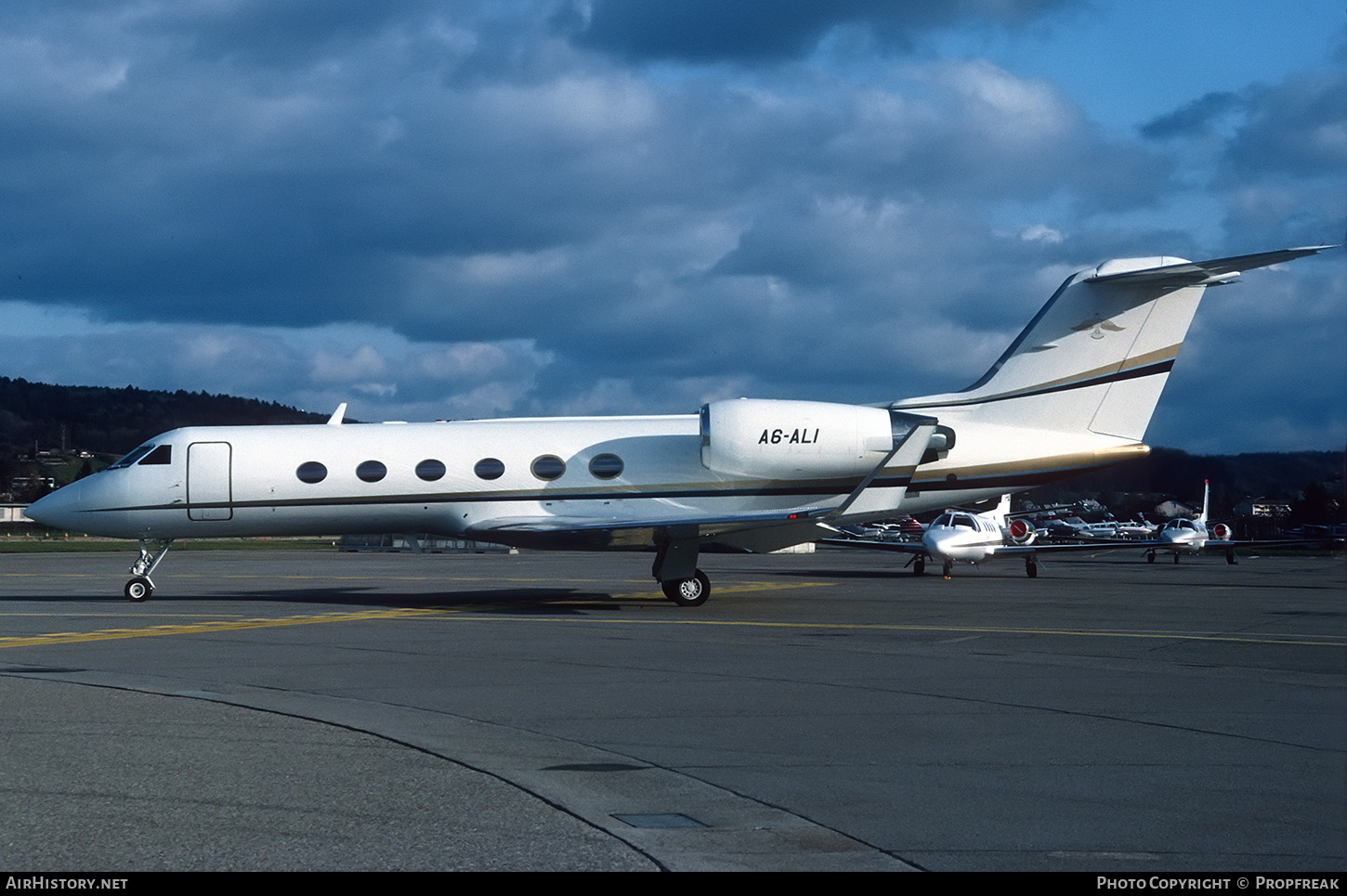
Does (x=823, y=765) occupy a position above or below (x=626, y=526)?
below

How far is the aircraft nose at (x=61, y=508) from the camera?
848 inches

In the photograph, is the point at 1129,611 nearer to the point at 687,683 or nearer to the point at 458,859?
the point at 687,683

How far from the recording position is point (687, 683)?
10.6 meters

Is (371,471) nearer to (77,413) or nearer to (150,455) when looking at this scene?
(150,455)

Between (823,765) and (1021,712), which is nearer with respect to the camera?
(823,765)

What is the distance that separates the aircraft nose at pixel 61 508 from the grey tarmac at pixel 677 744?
14.1 feet

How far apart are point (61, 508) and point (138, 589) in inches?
81.5

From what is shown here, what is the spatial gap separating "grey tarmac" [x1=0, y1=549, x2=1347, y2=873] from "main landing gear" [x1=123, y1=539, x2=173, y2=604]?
395cm

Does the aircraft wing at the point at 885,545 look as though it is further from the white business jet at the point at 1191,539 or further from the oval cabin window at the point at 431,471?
the oval cabin window at the point at 431,471

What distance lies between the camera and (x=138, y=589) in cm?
2158

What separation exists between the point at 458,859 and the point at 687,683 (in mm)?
5684
